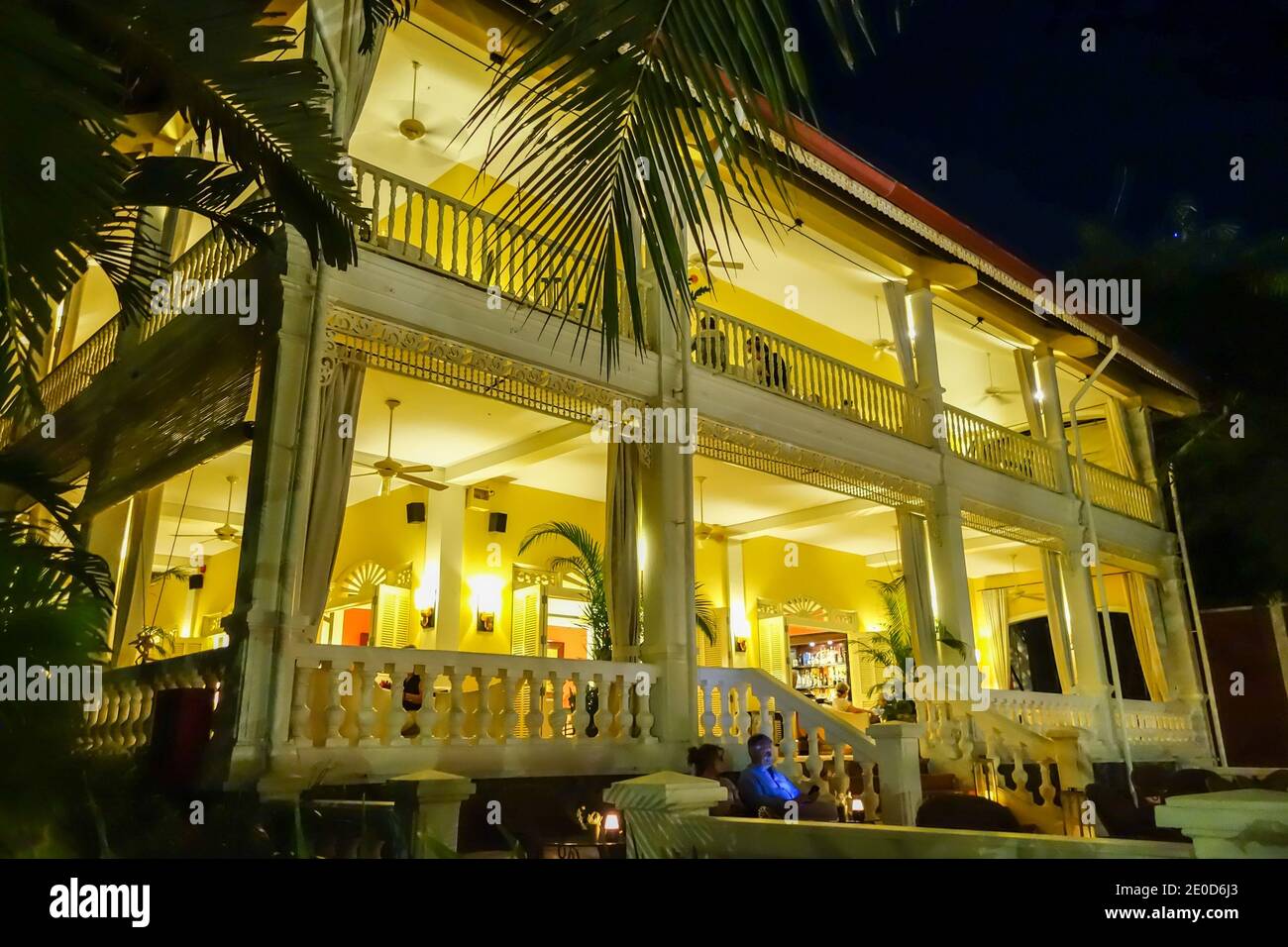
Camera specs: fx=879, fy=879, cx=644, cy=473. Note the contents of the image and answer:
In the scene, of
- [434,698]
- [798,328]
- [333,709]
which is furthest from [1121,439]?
[333,709]

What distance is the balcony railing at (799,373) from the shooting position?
8891 millimetres

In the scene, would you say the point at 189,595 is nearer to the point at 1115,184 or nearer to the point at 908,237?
the point at 908,237

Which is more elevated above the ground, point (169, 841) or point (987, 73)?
point (987, 73)

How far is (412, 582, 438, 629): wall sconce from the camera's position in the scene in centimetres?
1062

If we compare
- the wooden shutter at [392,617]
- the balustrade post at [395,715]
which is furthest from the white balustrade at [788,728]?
the wooden shutter at [392,617]

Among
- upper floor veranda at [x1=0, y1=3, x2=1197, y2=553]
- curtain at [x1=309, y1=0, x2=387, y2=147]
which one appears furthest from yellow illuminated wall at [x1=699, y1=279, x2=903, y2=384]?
curtain at [x1=309, y1=0, x2=387, y2=147]

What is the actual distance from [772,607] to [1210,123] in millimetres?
15091

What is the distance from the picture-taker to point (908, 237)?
10.8m

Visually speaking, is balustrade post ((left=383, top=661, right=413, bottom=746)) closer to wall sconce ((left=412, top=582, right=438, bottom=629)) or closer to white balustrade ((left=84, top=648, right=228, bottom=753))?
white balustrade ((left=84, top=648, right=228, bottom=753))

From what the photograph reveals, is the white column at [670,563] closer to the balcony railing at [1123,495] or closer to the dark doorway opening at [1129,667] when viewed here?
the balcony railing at [1123,495]

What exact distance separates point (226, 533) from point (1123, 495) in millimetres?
13787

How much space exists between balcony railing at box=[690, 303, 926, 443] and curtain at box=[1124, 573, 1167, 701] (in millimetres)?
6756

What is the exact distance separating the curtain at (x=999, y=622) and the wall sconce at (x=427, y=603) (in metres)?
11.0
